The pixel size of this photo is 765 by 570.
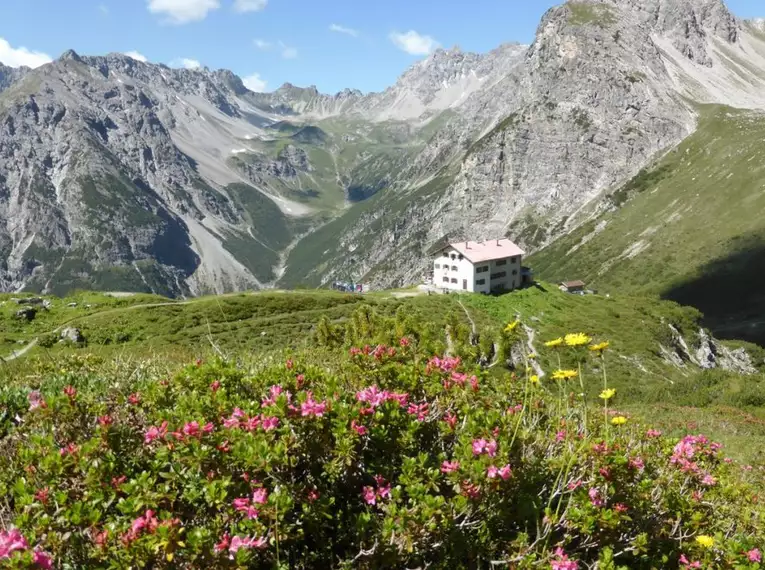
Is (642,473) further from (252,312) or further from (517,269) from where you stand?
(517,269)

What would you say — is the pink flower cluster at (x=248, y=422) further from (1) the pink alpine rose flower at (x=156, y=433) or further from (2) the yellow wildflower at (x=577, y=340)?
(2) the yellow wildflower at (x=577, y=340)

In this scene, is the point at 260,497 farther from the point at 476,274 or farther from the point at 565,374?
the point at 476,274

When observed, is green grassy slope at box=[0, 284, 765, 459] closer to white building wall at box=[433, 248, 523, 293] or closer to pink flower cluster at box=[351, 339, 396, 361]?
white building wall at box=[433, 248, 523, 293]

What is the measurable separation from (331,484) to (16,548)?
119 inches

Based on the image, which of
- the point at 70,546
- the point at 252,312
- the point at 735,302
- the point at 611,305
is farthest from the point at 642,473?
the point at 735,302

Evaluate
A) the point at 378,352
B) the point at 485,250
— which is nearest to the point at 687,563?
the point at 378,352

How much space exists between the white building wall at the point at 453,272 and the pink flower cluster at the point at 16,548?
291ft

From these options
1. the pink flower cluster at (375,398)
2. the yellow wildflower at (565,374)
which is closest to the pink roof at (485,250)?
the yellow wildflower at (565,374)

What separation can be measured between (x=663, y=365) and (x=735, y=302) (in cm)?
14837

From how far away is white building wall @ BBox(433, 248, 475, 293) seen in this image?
92.1 metres

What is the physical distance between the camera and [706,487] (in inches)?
312

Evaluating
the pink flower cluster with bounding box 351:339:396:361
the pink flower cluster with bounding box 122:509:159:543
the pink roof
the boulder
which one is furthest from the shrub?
the pink roof

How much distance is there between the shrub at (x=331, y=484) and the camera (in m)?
4.81

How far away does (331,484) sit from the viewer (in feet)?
19.8
